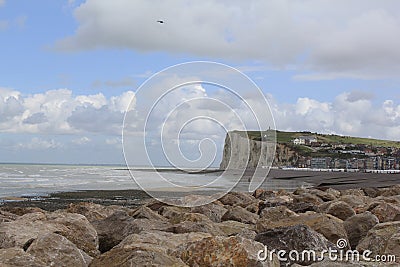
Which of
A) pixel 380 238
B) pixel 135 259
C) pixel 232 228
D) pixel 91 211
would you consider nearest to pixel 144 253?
pixel 135 259

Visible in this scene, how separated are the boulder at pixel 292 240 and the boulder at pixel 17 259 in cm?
243

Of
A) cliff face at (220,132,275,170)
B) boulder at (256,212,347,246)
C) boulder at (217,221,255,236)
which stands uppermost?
cliff face at (220,132,275,170)

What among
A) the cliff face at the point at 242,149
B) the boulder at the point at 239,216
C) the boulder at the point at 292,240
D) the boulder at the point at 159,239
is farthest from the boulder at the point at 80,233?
the cliff face at the point at 242,149

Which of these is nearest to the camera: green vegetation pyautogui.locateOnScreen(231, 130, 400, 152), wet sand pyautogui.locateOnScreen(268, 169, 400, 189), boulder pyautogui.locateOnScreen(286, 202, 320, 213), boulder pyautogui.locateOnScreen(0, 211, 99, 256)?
boulder pyautogui.locateOnScreen(0, 211, 99, 256)

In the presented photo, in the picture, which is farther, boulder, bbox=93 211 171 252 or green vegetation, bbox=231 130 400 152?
green vegetation, bbox=231 130 400 152

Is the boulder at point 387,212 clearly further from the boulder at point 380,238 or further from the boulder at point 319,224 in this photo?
the boulder at point 380,238

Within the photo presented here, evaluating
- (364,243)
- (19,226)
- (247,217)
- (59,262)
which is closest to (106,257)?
(59,262)

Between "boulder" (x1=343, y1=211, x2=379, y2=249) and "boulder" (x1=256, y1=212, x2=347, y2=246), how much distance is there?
386 millimetres

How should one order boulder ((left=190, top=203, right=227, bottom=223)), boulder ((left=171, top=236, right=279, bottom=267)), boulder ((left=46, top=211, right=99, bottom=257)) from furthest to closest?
boulder ((left=190, top=203, right=227, bottom=223)) → boulder ((left=46, top=211, right=99, bottom=257)) → boulder ((left=171, top=236, right=279, bottom=267))

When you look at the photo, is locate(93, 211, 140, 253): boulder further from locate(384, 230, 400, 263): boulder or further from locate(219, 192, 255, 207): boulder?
locate(219, 192, 255, 207): boulder

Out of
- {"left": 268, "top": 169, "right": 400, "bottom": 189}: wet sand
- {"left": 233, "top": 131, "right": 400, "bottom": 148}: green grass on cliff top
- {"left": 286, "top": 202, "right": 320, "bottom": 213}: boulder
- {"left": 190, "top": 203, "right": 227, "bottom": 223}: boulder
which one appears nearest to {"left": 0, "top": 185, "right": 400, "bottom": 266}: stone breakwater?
{"left": 190, "top": 203, "right": 227, "bottom": 223}: boulder

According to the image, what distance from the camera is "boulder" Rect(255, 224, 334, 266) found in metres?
5.96

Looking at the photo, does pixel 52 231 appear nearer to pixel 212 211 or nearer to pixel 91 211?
pixel 91 211

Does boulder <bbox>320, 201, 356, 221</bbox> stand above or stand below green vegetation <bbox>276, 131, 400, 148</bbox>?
below
